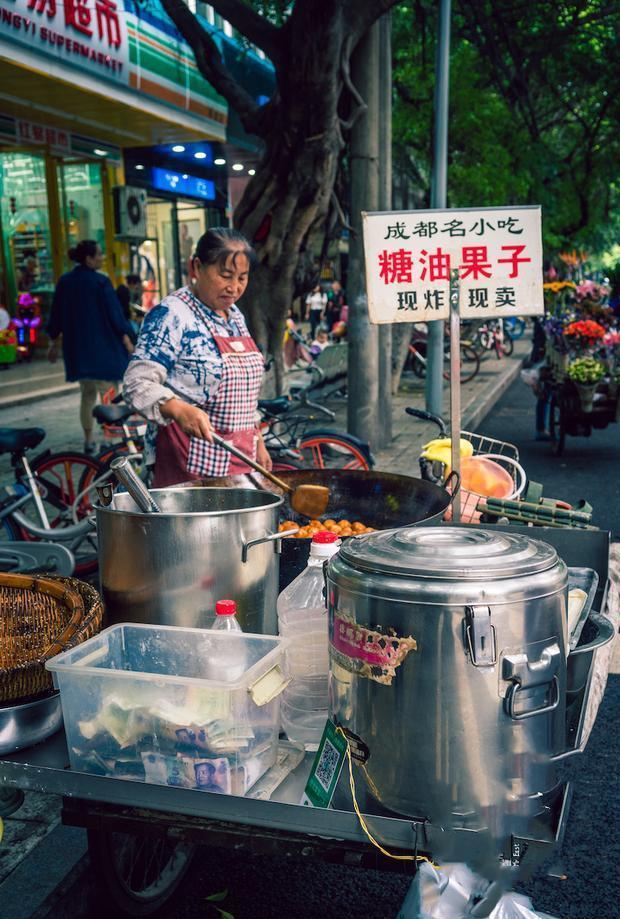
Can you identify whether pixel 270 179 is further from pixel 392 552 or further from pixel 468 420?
pixel 392 552

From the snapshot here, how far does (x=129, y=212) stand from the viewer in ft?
59.9

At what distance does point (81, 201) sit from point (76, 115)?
2.57m

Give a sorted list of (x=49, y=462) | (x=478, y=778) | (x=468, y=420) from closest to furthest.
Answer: (x=478, y=778) → (x=49, y=462) → (x=468, y=420)

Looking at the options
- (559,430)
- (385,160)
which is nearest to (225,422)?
(385,160)

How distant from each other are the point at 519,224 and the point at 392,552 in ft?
6.84

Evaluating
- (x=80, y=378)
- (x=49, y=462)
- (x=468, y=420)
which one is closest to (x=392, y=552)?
(x=49, y=462)

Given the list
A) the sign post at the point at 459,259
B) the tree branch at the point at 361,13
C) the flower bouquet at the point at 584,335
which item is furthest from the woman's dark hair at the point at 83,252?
the sign post at the point at 459,259

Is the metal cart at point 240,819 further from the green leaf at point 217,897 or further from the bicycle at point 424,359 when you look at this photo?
the bicycle at point 424,359

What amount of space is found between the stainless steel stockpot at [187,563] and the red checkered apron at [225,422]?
1.23 meters

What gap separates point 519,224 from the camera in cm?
352

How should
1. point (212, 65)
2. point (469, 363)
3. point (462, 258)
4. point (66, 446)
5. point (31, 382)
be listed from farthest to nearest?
point (469, 363) → point (31, 382) → point (66, 446) → point (212, 65) → point (462, 258)

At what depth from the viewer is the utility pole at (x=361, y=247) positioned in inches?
352

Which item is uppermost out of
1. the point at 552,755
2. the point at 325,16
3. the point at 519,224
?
the point at 325,16

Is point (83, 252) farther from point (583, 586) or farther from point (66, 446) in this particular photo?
point (583, 586)
